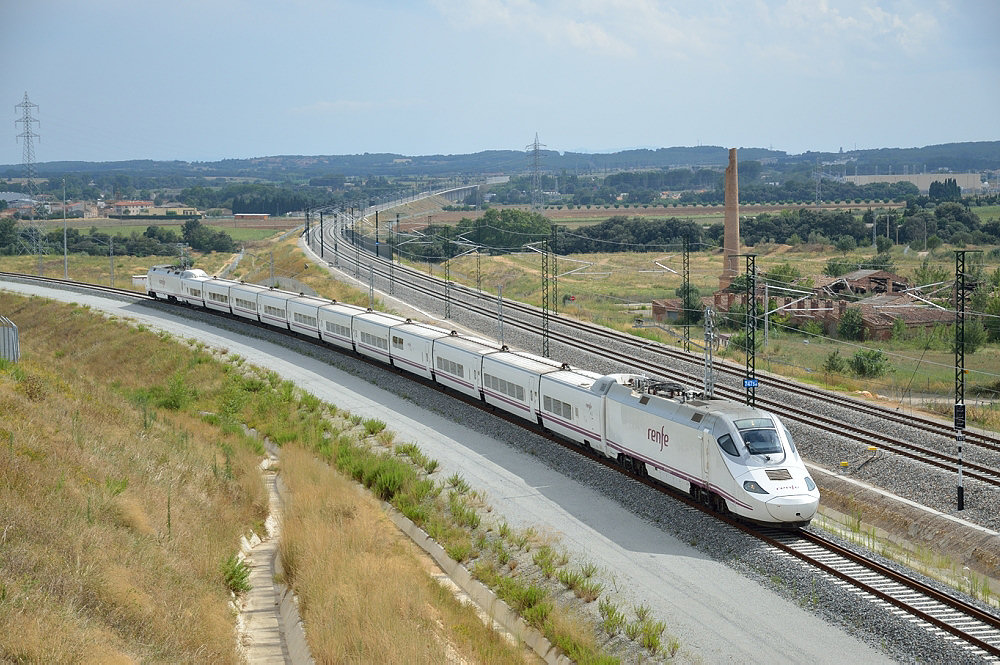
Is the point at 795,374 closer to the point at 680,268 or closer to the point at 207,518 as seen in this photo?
the point at 207,518

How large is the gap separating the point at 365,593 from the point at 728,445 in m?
9.53

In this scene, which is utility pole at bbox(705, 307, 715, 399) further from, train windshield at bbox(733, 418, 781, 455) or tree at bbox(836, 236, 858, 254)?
tree at bbox(836, 236, 858, 254)

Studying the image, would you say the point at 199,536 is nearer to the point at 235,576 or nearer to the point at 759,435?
the point at 235,576

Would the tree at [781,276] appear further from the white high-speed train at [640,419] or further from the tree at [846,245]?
the white high-speed train at [640,419]

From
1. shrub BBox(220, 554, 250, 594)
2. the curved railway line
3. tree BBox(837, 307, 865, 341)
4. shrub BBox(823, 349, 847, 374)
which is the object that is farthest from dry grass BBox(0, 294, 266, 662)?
tree BBox(837, 307, 865, 341)

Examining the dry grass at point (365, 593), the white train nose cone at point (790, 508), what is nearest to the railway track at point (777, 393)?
the white train nose cone at point (790, 508)

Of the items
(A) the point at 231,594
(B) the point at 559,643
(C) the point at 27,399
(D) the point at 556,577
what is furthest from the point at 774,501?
(C) the point at 27,399

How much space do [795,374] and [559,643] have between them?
122 feet

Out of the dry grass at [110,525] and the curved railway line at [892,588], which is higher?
the dry grass at [110,525]

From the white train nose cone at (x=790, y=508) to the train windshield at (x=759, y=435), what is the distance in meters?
1.39

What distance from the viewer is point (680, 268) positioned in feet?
390

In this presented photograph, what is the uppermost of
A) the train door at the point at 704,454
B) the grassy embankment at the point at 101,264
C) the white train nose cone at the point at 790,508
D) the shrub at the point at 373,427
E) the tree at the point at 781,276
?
the grassy embankment at the point at 101,264

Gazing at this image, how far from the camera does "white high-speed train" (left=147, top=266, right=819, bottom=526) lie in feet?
77.1

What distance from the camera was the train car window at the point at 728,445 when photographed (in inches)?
941
